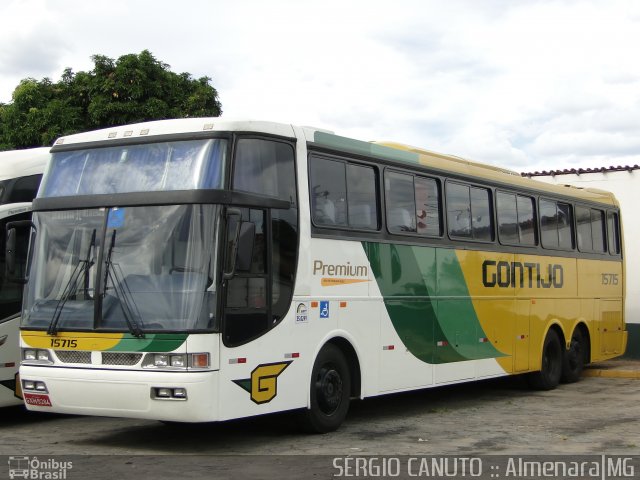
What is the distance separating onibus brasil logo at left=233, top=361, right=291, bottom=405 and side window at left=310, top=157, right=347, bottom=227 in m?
1.83

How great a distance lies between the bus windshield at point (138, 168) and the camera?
9594mm

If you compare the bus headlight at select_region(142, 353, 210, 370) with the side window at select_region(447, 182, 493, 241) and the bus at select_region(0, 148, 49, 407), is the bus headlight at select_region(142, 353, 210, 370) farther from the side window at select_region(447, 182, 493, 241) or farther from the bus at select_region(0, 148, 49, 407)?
the side window at select_region(447, 182, 493, 241)

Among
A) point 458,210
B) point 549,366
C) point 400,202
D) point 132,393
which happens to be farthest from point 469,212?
point 132,393

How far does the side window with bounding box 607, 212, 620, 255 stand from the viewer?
19.2m

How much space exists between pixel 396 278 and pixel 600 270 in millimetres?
7653

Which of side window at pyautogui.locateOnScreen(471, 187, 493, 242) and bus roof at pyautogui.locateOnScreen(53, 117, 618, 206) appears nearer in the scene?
bus roof at pyautogui.locateOnScreen(53, 117, 618, 206)

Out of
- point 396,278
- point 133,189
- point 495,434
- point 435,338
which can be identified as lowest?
point 495,434

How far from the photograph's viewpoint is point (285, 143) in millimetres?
10422

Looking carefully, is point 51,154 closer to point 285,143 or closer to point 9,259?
point 9,259

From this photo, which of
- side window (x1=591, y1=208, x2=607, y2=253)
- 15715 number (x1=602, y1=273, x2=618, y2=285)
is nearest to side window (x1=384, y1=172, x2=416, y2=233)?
side window (x1=591, y1=208, x2=607, y2=253)

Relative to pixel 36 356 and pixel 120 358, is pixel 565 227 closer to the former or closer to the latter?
pixel 120 358

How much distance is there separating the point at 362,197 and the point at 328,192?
0.73 meters

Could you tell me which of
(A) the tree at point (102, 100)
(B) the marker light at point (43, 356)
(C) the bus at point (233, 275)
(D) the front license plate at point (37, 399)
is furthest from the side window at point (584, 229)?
(D) the front license plate at point (37, 399)

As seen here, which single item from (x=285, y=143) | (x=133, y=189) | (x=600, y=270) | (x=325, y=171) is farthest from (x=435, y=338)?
(x=600, y=270)
